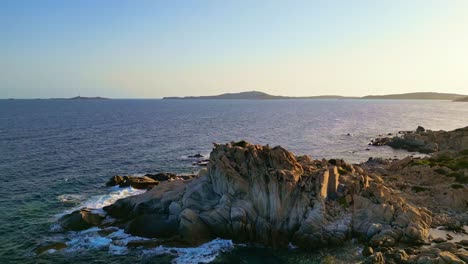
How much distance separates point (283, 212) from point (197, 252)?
1041cm

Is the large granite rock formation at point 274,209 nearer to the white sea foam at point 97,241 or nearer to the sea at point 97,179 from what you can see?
the white sea foam at point 97,241

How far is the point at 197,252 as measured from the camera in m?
39.1

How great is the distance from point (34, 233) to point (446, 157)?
230 feet

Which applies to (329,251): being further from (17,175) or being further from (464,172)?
(17,175)

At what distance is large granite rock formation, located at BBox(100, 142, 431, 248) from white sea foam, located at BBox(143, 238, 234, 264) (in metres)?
1.25

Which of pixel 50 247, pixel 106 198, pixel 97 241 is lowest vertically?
pixel 97 241

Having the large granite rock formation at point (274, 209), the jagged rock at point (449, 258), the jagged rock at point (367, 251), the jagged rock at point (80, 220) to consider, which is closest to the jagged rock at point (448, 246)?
the jagged rock at point (449, 258)

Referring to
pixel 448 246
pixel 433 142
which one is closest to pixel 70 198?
pixel 448 246

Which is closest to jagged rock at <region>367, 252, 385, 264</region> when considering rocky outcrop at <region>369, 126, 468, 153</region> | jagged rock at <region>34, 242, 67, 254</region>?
jagged rock at <region>34, 242, 67, 254</region>

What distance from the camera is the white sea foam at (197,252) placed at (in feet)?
124

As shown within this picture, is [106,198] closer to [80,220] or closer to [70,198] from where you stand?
[70,198]

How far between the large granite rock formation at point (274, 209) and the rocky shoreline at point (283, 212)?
0.10 meters

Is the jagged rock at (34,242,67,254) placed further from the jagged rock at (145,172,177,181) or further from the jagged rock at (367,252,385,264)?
the jagged rock at (367,252,385,264)

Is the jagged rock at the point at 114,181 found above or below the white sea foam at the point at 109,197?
above
